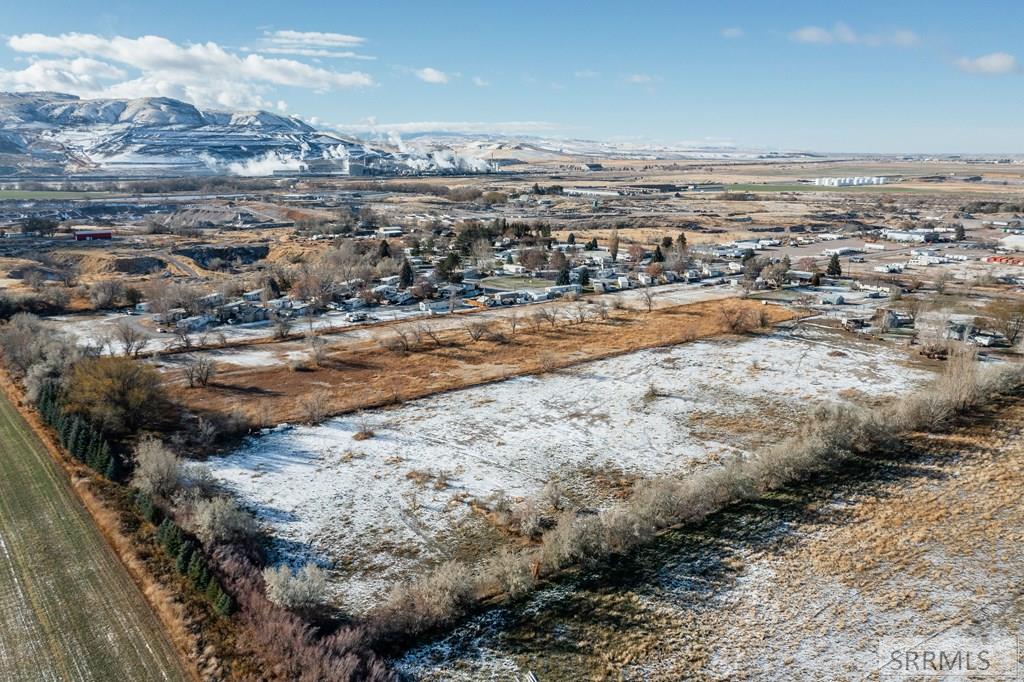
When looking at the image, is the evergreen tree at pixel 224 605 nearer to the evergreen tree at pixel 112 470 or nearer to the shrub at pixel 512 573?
the shrub at pixel 512 573

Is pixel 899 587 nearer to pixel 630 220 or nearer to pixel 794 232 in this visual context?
pixel 794 232

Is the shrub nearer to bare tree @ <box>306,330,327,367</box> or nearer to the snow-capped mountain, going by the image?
bare tree @ <box>306,330,327,367</box>

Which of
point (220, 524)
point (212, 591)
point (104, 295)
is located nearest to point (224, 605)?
point (212, 591)

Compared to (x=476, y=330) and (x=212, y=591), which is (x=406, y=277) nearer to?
(x=476, y=330)

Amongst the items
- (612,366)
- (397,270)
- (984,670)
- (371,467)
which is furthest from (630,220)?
(984,670)

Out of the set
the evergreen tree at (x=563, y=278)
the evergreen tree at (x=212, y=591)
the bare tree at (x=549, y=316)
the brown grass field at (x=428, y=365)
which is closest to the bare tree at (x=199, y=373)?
the brown grass field at (x=428, y=365)
